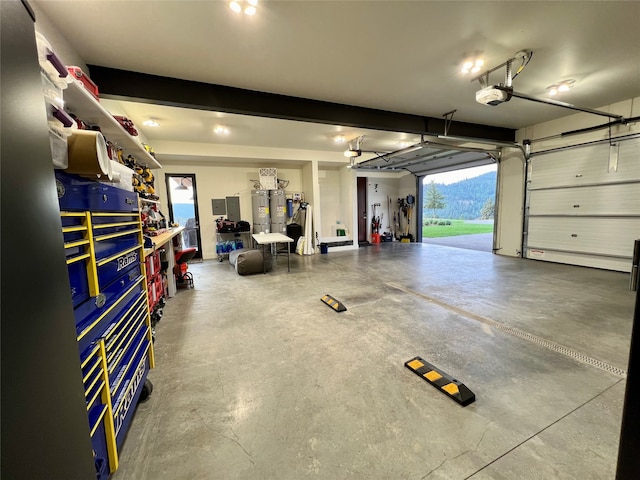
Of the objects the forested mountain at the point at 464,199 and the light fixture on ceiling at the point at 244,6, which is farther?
the forested mountain at the point at 464,199

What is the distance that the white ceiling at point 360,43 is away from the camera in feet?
7.35

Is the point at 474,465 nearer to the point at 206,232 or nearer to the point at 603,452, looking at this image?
the point at 603,452

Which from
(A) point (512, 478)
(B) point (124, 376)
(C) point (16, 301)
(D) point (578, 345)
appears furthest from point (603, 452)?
(B) point (124, 376)

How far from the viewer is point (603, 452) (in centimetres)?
136

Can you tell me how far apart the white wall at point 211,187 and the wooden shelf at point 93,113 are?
4.33m

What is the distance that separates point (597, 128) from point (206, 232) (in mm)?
9411

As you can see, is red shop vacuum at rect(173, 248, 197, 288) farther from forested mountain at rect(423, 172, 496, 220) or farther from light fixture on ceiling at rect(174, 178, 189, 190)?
forested mountain at rect(423, 172, 496, 220)

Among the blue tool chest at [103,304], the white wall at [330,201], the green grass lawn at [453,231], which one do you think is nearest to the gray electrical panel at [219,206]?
the white wall at [330,201]

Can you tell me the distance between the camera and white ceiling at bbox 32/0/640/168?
2240mm

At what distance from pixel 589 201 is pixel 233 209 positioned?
28.0 ft

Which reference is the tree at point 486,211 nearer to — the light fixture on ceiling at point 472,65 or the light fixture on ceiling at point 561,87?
the light fixture on ceiling at point 561,87

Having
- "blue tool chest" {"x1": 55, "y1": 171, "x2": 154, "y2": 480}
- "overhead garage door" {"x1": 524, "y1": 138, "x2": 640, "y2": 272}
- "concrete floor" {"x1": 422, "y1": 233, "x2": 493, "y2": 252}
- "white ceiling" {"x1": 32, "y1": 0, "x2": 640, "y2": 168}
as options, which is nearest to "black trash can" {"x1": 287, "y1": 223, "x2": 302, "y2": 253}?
"white ceiling" {"x1": 32, "y1": 0, "x2": 640, "y2": 168}

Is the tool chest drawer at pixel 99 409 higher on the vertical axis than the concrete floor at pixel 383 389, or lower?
higher

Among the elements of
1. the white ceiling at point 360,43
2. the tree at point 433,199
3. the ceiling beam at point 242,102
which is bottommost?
the tree at point 433,199
